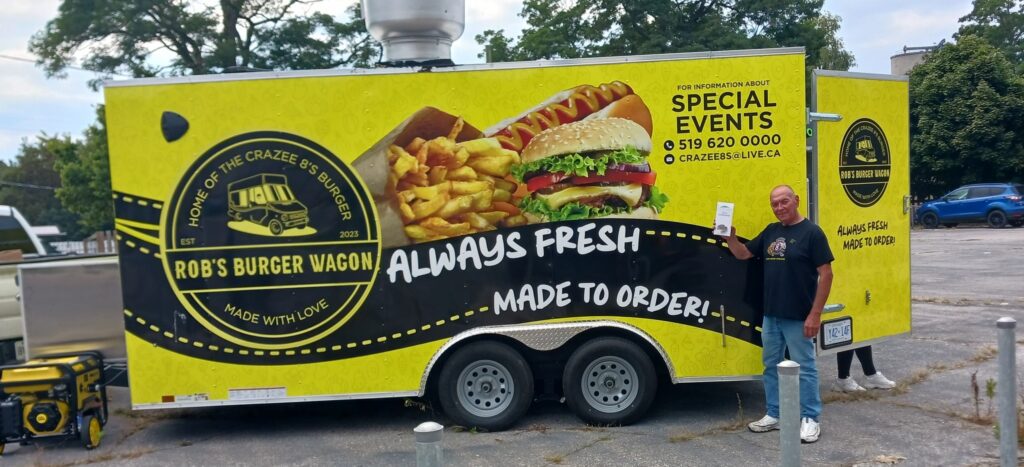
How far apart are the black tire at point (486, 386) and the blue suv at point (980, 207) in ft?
80.6

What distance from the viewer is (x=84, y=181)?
3122 cm

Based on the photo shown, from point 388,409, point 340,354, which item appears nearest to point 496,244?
point 340,354

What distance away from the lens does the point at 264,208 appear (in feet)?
18.9

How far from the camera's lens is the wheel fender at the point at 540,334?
19.0 feet

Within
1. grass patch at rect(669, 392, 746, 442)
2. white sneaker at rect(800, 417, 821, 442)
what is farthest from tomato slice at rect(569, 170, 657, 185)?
white sneaker at rect(800, 417, 821, 442)

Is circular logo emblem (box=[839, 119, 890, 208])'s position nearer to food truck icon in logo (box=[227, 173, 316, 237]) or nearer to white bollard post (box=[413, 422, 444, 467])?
food truck icon in logo (box=[227, 173, 316, 237])

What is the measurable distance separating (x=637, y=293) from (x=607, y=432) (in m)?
1.07

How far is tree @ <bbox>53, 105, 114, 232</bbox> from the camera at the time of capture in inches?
1111

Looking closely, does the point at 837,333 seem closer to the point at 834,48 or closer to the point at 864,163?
the point at 864,163

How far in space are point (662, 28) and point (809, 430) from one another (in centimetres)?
2685

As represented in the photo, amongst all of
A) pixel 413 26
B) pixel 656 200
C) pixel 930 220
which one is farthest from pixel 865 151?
pixel 930 220

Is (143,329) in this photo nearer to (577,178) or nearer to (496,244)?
(496,244)

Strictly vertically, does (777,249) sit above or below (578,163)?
below

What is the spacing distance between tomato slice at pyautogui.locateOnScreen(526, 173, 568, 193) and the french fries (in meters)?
0.11
